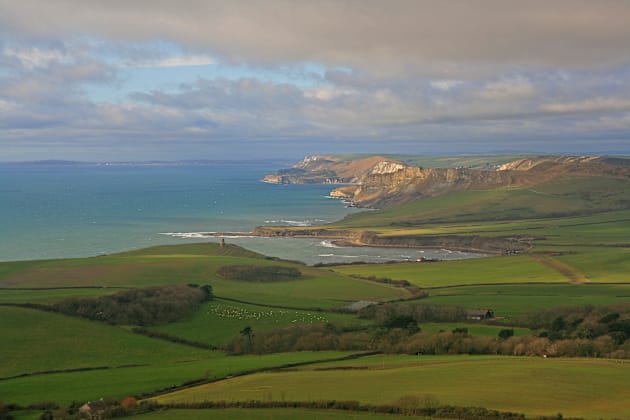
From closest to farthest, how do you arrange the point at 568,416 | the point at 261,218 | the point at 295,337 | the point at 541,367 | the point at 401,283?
the point at 568,416, the point at 541,367, the point at 295,337, the point at 401,283, the point at 261,218

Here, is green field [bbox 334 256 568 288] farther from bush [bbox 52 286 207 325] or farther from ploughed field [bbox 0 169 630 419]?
bush [bbox 52 286 207 325]

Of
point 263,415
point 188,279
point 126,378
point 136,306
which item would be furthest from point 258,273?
point 263,415

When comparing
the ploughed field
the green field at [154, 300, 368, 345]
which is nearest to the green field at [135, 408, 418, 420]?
the ploughed field

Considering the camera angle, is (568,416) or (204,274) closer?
(568,416)

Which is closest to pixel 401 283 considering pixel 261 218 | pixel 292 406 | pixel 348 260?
pixel 348 260

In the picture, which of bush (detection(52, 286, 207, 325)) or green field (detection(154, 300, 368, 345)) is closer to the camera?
green field (detection(154, 300, 368, 345))

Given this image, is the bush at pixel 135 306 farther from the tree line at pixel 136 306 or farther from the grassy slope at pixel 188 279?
the grassy slope at pixel 188 279

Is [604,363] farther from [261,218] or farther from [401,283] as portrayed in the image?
[261,218]

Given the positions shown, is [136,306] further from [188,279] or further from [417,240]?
[417,240]
